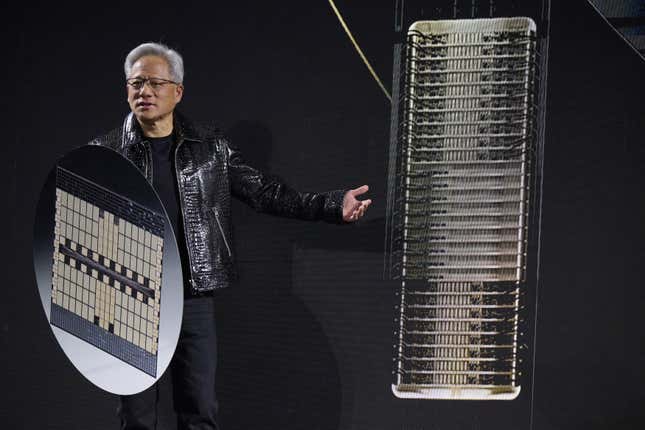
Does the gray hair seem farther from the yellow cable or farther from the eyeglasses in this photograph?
the yellow cable

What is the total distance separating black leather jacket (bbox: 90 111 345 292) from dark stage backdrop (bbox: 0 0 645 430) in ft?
0.99

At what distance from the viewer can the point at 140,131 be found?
97.2 inches

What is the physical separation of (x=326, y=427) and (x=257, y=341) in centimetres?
37

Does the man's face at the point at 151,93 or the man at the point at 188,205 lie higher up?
the man's face at the point at 151,93

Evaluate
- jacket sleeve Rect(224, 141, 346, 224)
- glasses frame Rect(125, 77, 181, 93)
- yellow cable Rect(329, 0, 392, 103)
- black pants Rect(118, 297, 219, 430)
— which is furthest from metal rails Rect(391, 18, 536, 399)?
glasses frame Rect(125, 77, 181, 93)

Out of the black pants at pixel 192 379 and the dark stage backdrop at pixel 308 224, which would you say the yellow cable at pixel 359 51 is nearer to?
the dark stage backdrop at pixel 308 224

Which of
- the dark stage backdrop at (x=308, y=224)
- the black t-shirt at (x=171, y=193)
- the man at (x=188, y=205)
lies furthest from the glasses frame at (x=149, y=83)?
the dark stage backdrop at (x=308, y=224)

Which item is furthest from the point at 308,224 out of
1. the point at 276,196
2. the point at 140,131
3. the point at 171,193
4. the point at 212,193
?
the point at 140,131

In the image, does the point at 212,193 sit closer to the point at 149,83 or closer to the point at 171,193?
the point at 171,193

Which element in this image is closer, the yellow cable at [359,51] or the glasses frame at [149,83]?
the glasses frame at [149,83]

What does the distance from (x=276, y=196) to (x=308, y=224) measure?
1.08ft

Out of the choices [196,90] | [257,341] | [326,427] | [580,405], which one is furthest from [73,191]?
[580,405]

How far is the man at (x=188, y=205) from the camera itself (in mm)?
2412

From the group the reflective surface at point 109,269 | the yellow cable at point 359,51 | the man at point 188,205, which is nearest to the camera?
the reflective surface at point 109,269
